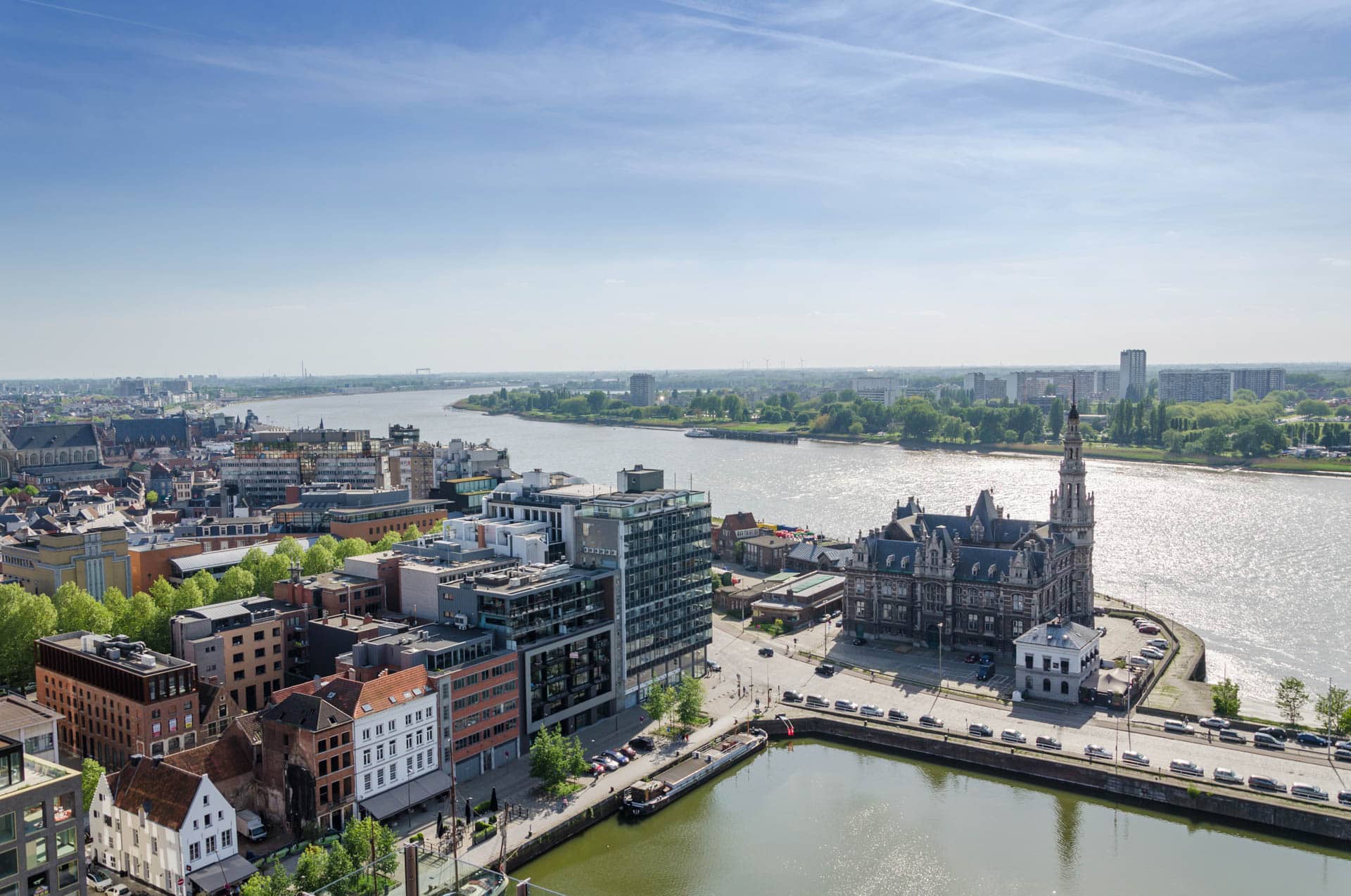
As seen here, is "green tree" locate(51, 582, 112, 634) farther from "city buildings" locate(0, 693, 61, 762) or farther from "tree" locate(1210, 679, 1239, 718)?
"tree" locate(1210, 679, 1239, 718)

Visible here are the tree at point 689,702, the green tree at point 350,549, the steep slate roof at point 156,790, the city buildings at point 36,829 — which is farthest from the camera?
the green tree at point 350,549

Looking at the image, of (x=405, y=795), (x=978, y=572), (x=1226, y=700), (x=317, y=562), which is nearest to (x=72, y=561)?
(x=317, y=562)

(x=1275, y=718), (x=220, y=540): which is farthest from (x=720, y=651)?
(x=220, y=540)

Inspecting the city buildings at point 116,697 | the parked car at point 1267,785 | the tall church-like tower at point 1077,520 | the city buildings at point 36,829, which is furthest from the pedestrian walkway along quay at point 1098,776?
the city buildings at point 36,829

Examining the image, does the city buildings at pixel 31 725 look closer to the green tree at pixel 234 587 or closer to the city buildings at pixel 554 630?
the city buildings at pixel 554 630

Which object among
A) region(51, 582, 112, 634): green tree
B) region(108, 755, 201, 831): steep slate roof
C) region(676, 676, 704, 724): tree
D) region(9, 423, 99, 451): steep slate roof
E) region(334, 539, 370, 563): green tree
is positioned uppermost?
region(9, 423, 99, 451): steep slate roof

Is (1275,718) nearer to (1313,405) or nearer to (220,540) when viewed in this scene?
(220,540)

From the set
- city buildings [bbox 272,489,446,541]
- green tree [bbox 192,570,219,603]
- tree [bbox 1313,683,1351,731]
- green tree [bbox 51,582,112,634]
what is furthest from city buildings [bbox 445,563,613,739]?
city buildings [bbox 272,489,446,541]
